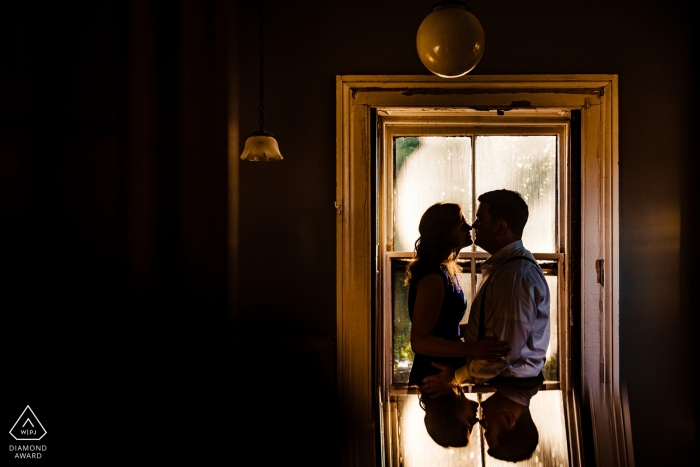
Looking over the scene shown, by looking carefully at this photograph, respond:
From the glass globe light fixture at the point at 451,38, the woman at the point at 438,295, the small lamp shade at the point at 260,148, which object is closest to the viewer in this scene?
the glass globe light fixture at the point at 451,38

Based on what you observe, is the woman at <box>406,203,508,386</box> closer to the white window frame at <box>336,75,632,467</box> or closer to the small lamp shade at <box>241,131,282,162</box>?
the white window frame at <box>336,75,632,467</box>

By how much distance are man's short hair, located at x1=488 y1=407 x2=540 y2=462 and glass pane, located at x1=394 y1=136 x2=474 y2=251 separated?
3.74ft

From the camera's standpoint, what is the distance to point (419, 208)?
127 inches

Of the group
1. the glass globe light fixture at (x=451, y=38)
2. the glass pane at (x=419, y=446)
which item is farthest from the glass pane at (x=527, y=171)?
the glass globe light fixture at (x=451, y=38)

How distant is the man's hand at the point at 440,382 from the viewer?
269 centimetres

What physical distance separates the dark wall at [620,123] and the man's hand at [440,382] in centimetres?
59

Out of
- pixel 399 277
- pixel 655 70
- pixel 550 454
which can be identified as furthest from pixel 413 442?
pixel 655 70

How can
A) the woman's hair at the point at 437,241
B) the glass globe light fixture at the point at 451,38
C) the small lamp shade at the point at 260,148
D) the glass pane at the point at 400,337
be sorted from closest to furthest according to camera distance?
1. the glass globe light fixture at the point at 451,38
2. the small lamp shade at the point at 260,148
3. the woman's hair at the point at 437,241
4. the glass pane at the point at 400,337

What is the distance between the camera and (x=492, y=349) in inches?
93.5

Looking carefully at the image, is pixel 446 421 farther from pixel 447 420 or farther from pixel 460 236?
pixel 460 236

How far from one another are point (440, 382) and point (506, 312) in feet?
1.89

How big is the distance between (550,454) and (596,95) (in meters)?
1.93

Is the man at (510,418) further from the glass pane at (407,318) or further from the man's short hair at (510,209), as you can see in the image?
the man's short hair at (510,209)

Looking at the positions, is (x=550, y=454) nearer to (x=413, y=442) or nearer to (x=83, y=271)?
(x=413, y=442)
